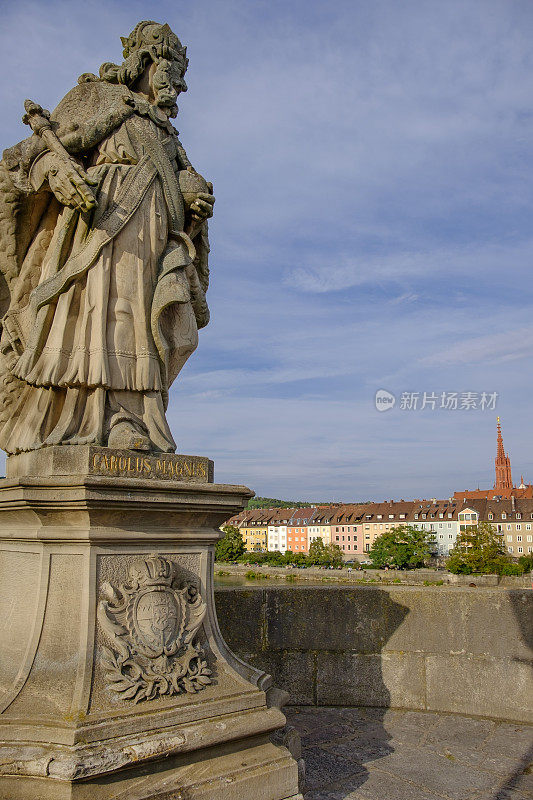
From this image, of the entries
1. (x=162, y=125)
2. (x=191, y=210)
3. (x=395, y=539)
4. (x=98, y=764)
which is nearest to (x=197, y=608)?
(x=98, y=764)

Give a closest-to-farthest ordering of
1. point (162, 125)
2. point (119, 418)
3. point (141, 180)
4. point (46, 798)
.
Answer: point (46, 798) → point (119, 418) → point (141, 180) → point (162, 125)

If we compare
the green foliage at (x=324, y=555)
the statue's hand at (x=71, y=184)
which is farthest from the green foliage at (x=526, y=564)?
the statue's hand at (x=71, y=184)

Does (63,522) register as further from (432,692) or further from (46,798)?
(432,692)

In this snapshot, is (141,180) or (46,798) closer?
(46,798)

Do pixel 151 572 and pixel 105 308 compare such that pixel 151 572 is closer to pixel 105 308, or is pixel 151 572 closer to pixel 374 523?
pixel 105 308

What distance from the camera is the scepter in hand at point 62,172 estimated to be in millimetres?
3580

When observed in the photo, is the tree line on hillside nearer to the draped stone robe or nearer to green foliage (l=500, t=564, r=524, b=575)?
green foliage (l=500, t=564, r=524, b=575)

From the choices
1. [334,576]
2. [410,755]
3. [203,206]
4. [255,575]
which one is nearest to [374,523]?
[334,576]

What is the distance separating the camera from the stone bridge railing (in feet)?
16.2

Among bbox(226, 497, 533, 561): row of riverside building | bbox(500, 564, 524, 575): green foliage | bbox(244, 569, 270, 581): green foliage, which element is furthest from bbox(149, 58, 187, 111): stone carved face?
bbox(226, 497, 533, 561): row of riverside building

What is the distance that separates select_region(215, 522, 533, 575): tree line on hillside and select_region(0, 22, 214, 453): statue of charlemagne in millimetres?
58133

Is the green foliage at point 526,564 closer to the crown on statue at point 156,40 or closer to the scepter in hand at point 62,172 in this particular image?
the crown on statue at point 156,40

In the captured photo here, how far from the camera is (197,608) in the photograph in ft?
11.0

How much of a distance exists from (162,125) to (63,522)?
271 centimetres
